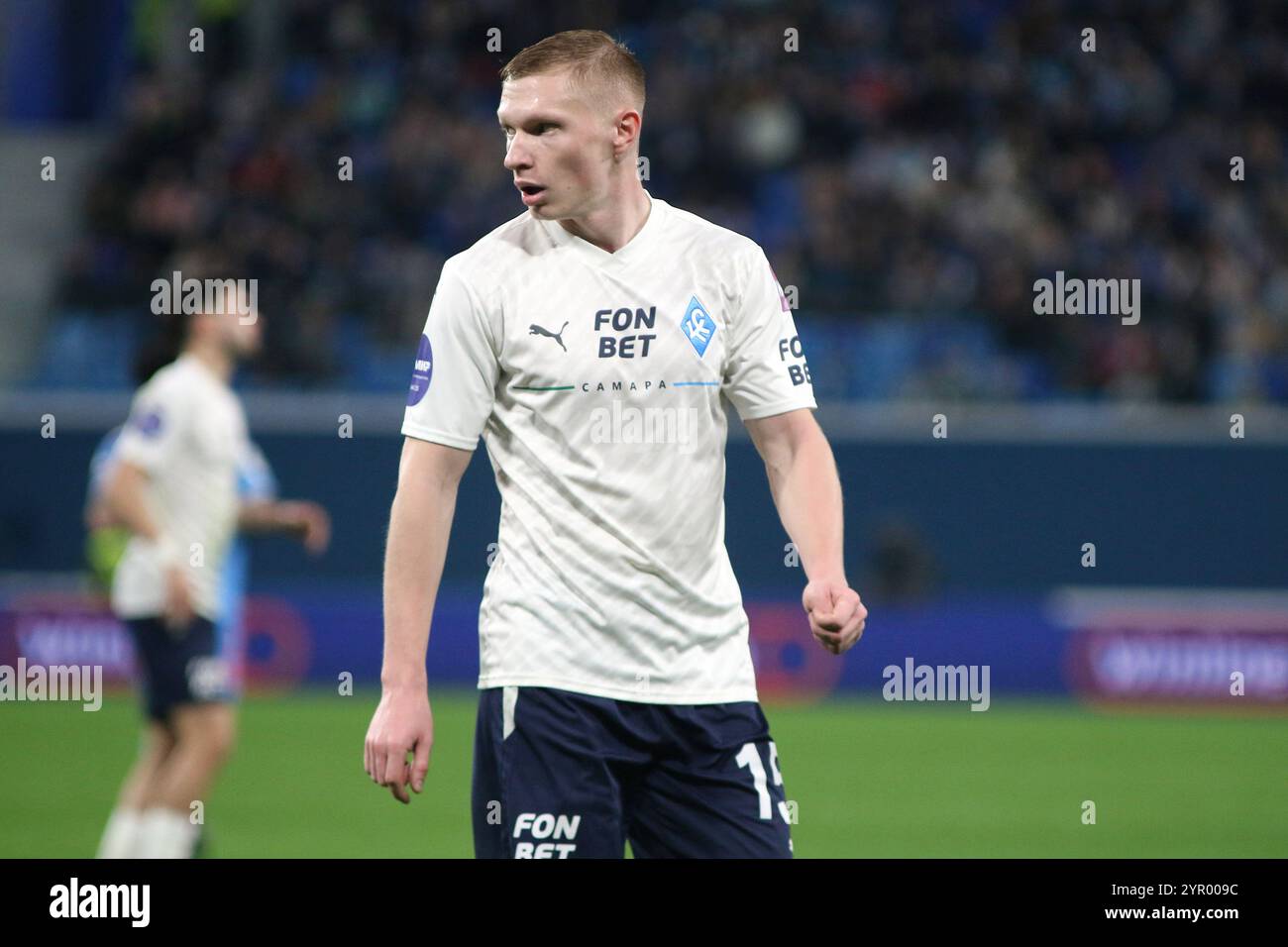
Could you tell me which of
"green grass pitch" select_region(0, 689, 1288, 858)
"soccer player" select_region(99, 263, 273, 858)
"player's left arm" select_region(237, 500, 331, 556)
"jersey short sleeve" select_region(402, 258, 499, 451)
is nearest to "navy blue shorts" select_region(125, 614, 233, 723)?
"soccer player" select_region(99, 263, 273, 858)

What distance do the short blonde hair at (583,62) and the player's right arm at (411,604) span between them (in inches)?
31.8

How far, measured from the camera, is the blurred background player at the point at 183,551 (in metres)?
7.41

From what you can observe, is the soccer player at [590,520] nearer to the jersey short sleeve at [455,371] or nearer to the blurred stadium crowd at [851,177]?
the jersey short sleeve at [455,371]

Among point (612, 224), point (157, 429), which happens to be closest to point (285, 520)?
point (157, 429)

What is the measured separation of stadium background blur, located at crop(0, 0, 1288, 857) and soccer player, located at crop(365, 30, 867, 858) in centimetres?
647

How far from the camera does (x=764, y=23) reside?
19.8 m

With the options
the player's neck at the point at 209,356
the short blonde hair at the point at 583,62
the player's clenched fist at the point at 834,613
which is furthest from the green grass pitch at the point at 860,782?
the short blonde hair at the point at 583,62

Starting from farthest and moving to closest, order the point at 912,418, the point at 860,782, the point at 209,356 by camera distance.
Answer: the point at 912,418 < the point at 860,782 < the point at 209,356

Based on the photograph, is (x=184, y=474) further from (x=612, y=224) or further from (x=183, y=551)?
(x=612, y=224)

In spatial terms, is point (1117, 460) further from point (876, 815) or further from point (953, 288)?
point (876, 815)

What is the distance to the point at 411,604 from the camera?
13.1ft

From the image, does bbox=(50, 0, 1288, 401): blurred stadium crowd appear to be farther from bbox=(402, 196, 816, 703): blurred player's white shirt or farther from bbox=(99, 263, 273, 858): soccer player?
bbox=(402, 196, 816, 703): blurred player's white shirt

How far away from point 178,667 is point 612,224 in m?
3.99

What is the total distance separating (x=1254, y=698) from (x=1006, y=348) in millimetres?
4210
